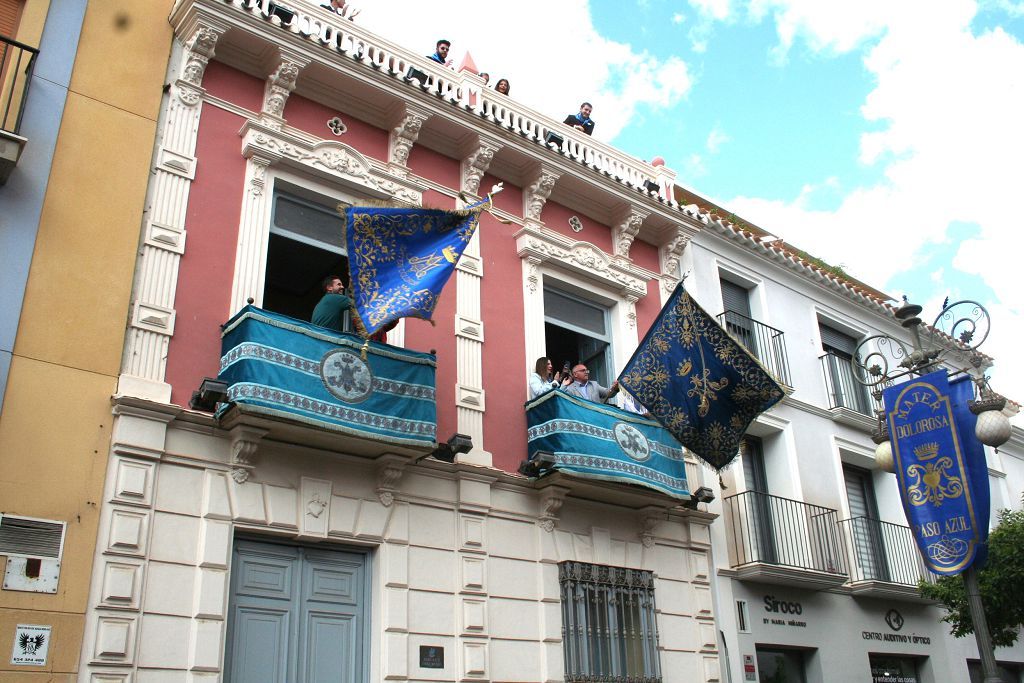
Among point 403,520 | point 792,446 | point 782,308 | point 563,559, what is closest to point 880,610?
point 792,446

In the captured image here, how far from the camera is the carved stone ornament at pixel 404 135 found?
1207 centimetres

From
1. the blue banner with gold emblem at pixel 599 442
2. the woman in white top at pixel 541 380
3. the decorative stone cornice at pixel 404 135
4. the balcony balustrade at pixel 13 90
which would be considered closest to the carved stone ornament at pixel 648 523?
the blue banner with gold emblem at pixel 599 442

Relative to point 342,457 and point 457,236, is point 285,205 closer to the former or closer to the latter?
point 457,236

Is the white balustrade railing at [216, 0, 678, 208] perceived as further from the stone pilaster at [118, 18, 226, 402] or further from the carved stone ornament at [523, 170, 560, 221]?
the stone pilaster at [118, 18, 226, 402]

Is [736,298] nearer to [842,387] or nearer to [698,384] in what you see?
[842,387]

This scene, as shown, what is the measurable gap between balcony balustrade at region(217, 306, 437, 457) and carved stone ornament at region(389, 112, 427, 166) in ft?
9.97

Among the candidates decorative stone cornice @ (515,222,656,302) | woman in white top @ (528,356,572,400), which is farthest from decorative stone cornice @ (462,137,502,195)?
woman in white top @ (528,356,572,400)

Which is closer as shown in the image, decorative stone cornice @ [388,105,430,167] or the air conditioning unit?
the air conditioning unit

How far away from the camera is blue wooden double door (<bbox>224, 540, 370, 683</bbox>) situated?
8.93m

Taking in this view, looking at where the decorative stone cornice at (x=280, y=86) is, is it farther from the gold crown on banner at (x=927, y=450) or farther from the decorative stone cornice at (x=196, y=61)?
the gold crown on banner at (x=927, y=450)

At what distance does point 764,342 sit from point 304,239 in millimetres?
8338

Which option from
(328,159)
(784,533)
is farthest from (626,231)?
(784,533)

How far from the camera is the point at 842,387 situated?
1712cm

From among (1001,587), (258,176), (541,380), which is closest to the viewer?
(258,176)
